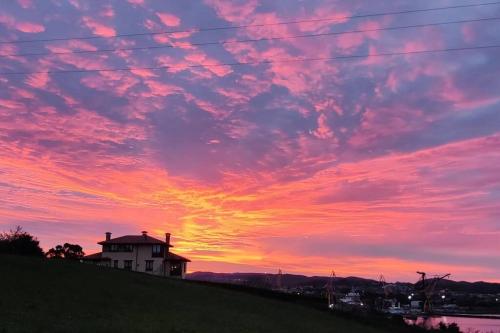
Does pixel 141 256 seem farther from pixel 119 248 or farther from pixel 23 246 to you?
pixel 23 246

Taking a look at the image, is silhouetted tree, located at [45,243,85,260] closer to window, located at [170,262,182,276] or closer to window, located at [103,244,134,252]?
window, located at [103,244,134,252]

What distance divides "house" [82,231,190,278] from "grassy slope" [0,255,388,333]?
5394cm

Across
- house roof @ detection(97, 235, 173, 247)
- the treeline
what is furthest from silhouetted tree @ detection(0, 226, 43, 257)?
house roof @ detection(97, 235, 173, 247)

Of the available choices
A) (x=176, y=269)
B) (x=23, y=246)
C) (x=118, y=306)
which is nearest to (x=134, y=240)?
(x=176, y=269)

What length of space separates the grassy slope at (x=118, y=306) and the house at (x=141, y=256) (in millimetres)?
53943

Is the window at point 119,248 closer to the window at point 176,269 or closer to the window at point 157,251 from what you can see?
the window at point 157,251

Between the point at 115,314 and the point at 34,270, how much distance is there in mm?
15234

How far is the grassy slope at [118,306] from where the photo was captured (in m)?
28.1

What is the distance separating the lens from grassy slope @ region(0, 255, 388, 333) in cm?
2811

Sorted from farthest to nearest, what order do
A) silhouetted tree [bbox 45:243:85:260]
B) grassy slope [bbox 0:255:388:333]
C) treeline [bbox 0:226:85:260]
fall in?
silhouetted tree [bbox 45:243:85:260]
treeline [bbox 0:226:85:260]
grassy slope [bbox 0:255:388:333]

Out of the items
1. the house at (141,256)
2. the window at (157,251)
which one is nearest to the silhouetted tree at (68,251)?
the house at (141,256)

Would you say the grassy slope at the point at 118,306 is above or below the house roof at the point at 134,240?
below

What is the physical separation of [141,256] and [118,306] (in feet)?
251

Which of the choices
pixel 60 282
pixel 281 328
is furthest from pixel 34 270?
pixel 281 328
